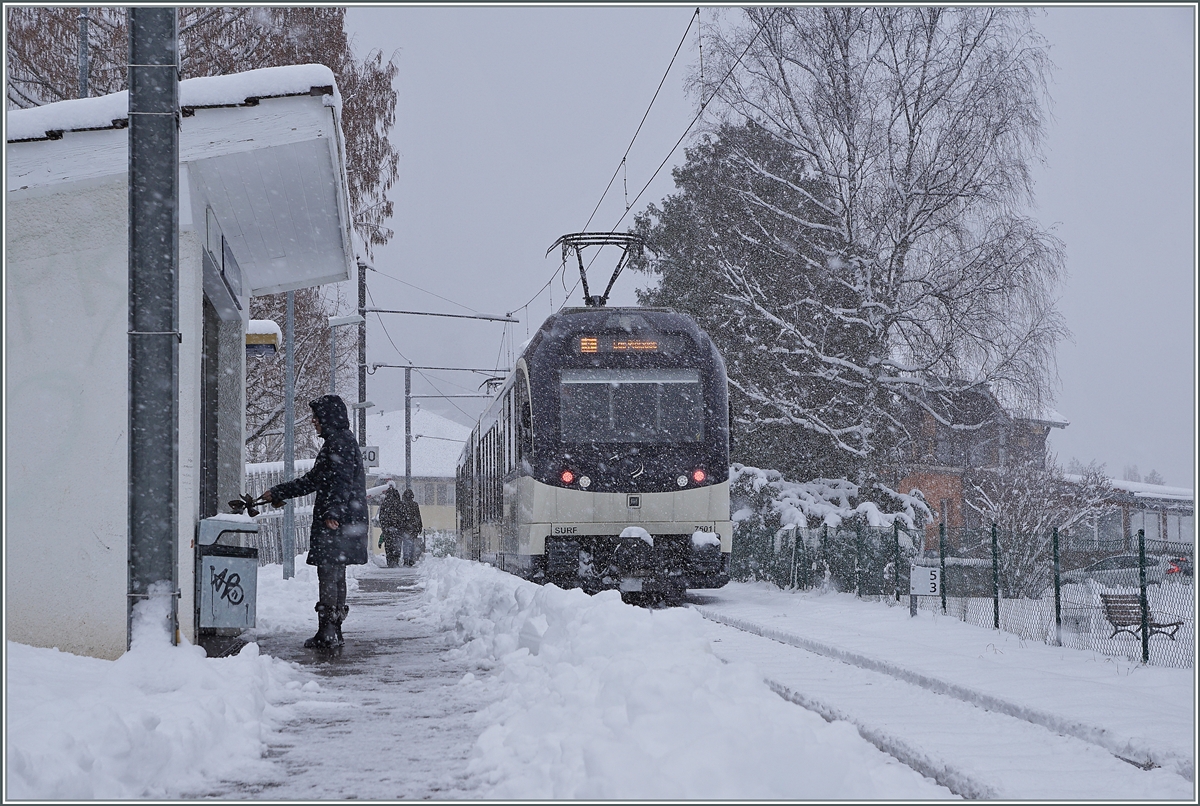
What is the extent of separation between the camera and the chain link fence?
11000 mm

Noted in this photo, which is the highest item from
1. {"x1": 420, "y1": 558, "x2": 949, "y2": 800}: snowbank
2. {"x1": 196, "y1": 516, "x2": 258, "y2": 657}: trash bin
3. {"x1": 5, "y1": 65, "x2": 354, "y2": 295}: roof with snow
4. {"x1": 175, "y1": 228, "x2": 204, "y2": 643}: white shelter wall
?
{"x1": 5, "y1": 65, "x2": 354, "y2": 295}: roof with snow

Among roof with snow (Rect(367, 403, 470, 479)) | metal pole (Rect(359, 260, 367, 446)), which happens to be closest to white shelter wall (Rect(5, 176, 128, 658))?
metal pole (Rect(359, 260, 367, 446))

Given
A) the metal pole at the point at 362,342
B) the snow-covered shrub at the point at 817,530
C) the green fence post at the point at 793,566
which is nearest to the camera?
the snow-covered shrub at the point at 817,530

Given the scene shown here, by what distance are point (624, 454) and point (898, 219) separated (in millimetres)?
9000

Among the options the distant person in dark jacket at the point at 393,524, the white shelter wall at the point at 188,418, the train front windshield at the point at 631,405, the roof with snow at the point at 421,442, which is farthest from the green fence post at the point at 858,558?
the roof with snow at the point at 421,442

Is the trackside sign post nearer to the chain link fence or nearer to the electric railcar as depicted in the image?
the chain link fence

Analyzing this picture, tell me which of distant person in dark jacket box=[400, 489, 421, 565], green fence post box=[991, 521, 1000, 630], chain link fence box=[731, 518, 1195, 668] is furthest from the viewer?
distant person in dark jacket box=[400, 489, 421, 565]

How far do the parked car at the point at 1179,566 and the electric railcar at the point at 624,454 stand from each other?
4.58 meters

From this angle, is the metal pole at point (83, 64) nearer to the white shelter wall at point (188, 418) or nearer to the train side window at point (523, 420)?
the train side window at point (523, 420)

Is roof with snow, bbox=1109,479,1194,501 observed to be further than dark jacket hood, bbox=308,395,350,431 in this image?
Yes

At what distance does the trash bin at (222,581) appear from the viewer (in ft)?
27.2

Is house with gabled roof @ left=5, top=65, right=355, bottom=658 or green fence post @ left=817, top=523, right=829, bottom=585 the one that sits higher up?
house with gabled roof @ left=5, top=65, right=355, bottom=658

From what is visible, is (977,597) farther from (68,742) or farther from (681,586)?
(68,742)

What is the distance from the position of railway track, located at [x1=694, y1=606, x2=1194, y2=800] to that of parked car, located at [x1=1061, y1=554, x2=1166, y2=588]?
2.96m
